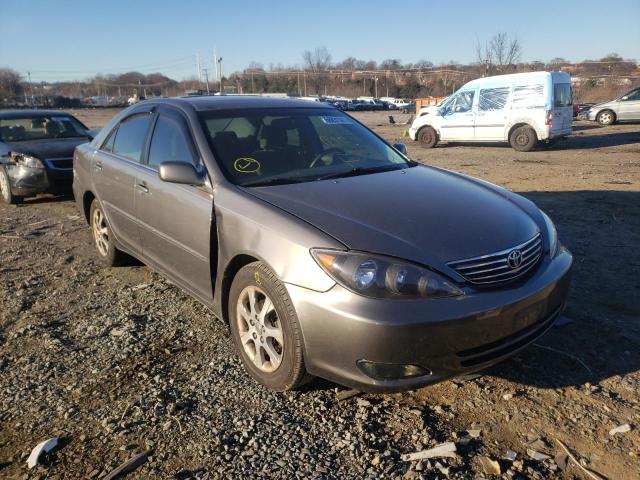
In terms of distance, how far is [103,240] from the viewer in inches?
203

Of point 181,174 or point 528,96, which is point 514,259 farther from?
point 528,96

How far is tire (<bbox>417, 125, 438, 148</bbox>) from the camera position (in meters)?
16.2

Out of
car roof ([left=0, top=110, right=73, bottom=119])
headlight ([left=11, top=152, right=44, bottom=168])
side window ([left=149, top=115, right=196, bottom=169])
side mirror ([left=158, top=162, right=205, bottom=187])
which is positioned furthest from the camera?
car roof ([left=0, top=110, right=73, bottom=119])

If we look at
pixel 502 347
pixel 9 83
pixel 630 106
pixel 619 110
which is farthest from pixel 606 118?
pixel 9 83

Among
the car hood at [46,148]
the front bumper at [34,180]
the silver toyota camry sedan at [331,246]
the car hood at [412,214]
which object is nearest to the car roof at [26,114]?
the car hood at [46,148]

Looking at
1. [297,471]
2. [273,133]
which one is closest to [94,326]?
[273,133]

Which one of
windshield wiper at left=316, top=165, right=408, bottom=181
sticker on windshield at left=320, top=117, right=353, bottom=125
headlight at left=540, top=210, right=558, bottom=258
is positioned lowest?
headlight at left=540, top=210, right=558, bottom=258

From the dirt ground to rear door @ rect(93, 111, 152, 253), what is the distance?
1.85 ft

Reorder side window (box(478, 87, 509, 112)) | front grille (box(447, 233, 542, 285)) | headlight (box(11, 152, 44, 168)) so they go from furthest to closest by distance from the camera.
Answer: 1. side window (box(478, 87, 509, 112))
2. headlight (box(11, 152, 44, 168))
3. front grille (box(447, 233, 542, 285))

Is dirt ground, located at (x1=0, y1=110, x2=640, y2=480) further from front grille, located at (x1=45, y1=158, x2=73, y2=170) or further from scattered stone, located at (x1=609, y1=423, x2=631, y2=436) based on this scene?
front grille, located at (x1=45, y1=158, x2=73, y2=170)

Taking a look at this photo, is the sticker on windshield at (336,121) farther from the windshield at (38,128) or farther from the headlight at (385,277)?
the windshield at (38,128)

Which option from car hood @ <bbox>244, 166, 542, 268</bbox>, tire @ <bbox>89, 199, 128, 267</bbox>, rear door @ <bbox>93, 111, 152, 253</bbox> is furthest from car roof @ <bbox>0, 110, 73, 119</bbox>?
car hood @ <bbox>244, 166, 542, 268</bbox>

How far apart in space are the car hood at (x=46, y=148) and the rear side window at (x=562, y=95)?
1187 centimetres

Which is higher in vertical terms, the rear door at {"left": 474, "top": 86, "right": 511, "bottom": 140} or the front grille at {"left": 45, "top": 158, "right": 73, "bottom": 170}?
the rear door at {"left": 474, "top": 86, "right": 511, "bottom": 140}
